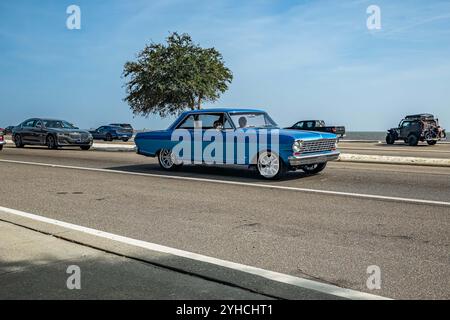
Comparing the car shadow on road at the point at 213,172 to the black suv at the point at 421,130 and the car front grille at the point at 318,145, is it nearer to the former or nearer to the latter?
the car front grille at the point at 318,145

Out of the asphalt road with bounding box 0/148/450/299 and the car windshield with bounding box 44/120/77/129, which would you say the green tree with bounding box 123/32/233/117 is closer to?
the car windshield with bounding box 44/120/77/129

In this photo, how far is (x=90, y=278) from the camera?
12.7 ft

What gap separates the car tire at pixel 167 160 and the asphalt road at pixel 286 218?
3.68 feet

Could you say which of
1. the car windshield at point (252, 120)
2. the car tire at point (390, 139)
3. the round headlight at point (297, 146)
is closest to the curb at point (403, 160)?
the car windshield at point (252, 120)

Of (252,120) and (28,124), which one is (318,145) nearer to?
(252,120)

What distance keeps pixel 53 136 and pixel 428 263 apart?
2096 cm

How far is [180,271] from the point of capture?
407cm

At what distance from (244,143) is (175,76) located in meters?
13.4

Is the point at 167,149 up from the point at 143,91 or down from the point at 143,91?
down

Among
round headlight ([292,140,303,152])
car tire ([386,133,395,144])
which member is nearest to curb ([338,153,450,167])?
round headlight ([292,140,303,152])

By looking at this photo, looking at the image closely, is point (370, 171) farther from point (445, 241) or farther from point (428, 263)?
point (428, 263)

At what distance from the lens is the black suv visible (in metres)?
29.5

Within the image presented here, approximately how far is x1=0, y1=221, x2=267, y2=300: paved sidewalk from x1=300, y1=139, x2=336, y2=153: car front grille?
6.30 m
